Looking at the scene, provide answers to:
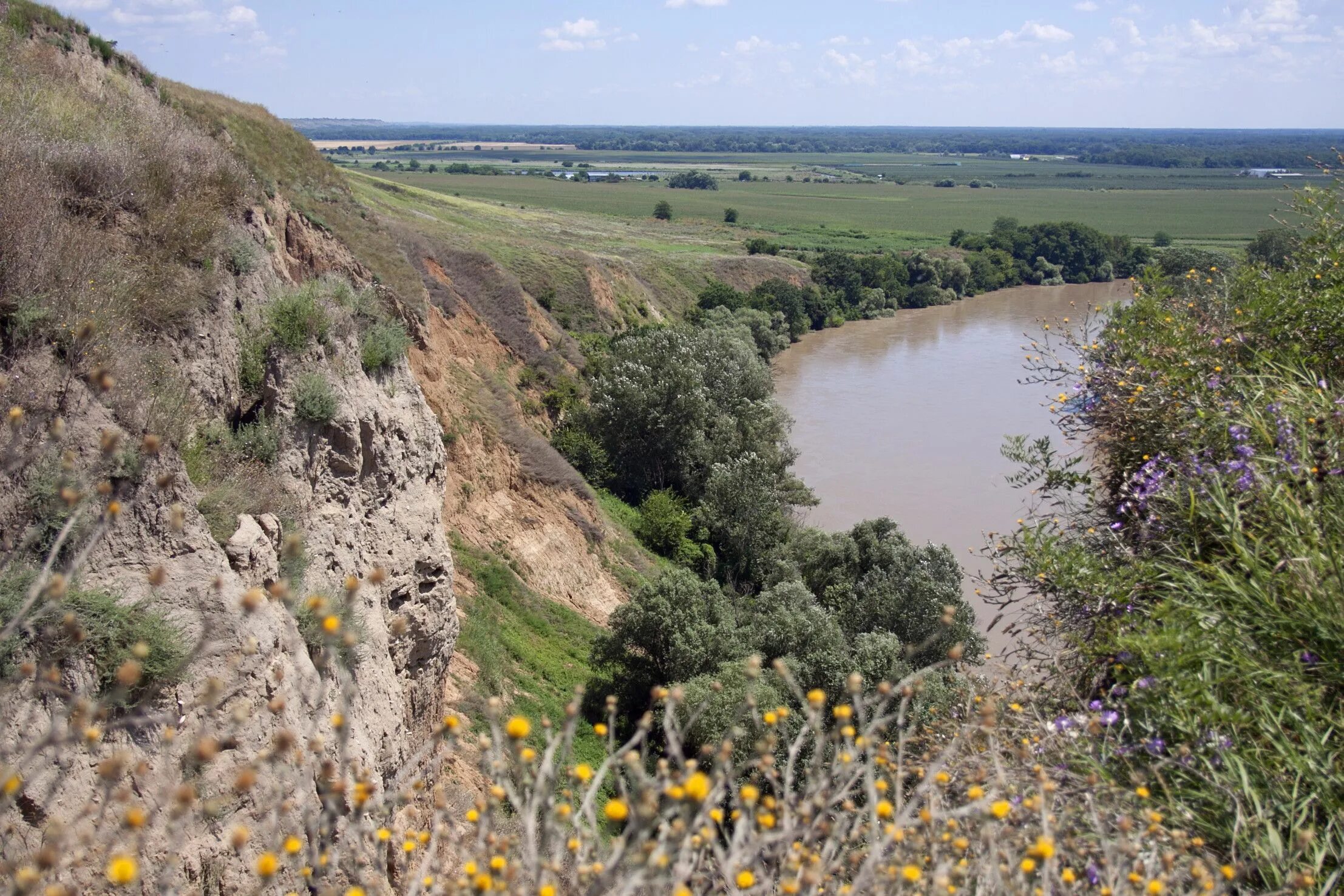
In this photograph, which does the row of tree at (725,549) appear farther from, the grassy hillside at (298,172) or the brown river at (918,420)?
the grassy hillside at (298,172)

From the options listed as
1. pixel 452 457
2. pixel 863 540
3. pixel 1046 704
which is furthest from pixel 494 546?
pixel 1046 704

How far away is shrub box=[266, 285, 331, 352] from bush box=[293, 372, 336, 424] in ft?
1.37

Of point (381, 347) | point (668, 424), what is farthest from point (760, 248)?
point (381, 347)

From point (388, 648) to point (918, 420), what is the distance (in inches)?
1155

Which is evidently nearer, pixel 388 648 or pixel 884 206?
pixel 388 648

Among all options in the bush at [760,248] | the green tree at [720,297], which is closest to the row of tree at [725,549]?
the green tree at [720,297]

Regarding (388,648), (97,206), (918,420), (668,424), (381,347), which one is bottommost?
(918,420)

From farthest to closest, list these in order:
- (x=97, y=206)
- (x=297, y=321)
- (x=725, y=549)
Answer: (x=725, y=549)
(x=297, y=321)
(x=97, y=206)

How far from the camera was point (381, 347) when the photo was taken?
1188 centimetres

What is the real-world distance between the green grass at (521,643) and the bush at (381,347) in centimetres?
398

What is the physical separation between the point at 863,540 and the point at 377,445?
12673 millimetres

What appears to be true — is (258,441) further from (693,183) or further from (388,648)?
Answer: (693,183)

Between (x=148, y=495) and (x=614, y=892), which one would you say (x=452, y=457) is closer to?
(x=148, y=495)

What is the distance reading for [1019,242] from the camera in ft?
256
